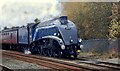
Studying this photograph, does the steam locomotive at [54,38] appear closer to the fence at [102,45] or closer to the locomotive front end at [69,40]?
the locomotive front end at [69,40]

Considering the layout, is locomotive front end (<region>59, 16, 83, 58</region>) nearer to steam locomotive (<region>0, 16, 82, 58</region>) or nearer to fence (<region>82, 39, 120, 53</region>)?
steam locomotive (<region>0, 16, 82, 58</region>)

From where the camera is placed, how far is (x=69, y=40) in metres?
16.9

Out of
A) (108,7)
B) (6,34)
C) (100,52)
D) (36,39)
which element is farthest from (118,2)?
(6,34)

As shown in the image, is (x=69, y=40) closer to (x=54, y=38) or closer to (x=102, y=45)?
(x=54, y=38)

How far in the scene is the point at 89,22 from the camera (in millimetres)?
23797

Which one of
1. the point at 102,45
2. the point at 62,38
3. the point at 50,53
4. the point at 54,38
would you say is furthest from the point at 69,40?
the point at 102,45

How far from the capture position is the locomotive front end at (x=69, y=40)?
54.9ft

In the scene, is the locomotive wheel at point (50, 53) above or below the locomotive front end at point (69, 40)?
below

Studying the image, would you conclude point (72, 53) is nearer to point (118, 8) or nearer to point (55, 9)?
point (118, 8)

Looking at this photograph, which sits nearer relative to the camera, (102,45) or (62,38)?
(62,38)

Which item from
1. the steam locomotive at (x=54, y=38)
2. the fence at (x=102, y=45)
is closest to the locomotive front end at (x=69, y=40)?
the steam locomotive at (x=54, y=38)

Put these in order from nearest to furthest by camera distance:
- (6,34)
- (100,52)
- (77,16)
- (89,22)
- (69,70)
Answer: (69,70) → (100,52) → (89,22) → (77,16) → (6,34)

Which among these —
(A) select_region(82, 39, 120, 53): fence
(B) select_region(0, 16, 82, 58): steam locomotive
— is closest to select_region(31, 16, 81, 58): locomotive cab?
(B) select_region(0, 16, 82, 58): steam locomotive

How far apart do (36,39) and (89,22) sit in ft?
19.6
